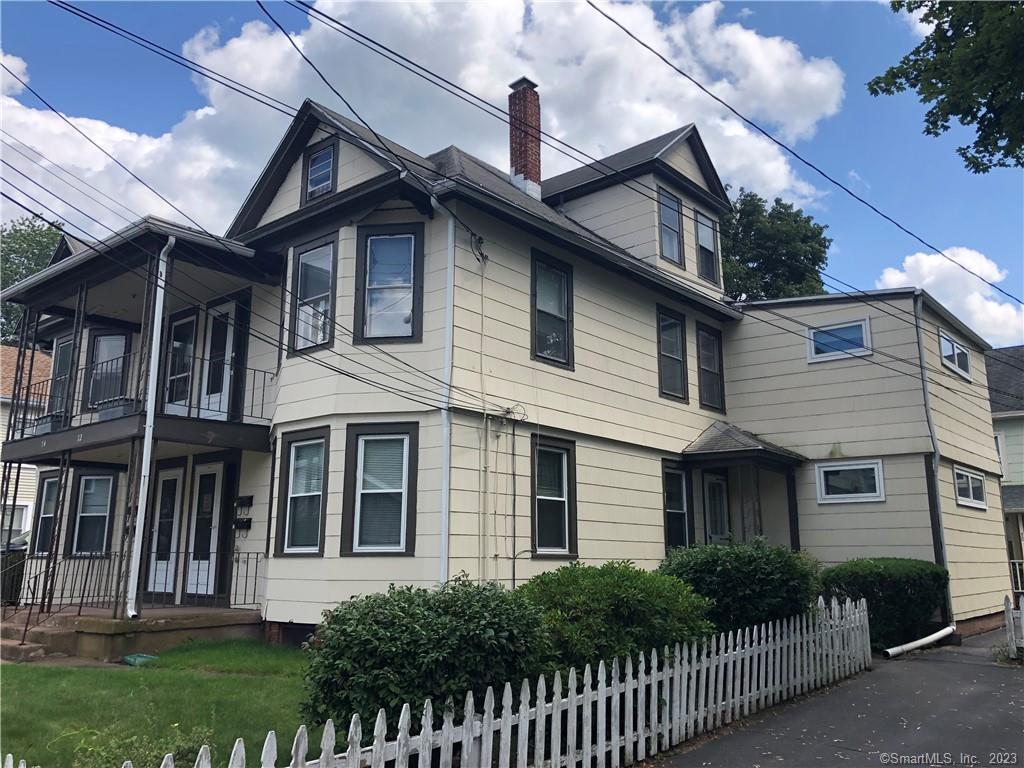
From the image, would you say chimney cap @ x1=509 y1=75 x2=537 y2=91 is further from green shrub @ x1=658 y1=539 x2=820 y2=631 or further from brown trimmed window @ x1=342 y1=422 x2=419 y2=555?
green shrub @ x1=658 y1=539 x2=820 y2=631

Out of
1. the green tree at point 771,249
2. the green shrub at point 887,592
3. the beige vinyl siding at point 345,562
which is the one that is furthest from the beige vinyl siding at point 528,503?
the green tree at point 771,249

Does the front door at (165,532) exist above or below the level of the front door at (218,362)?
below

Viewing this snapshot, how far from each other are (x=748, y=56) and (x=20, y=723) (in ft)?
34.8

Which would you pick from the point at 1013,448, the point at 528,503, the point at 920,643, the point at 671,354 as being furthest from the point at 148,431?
the point at 1013,448

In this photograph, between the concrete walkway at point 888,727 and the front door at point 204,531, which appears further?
the front door at point 204,531

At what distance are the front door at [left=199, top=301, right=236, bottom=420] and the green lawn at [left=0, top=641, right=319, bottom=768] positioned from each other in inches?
215

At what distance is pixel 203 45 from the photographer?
8883 millimetres

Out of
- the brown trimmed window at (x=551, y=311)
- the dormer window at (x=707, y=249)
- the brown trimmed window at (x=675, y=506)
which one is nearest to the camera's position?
the brown trimmed window at (x=551, y=311)

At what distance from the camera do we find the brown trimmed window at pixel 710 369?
17.2 meters

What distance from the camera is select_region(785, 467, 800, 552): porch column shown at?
53.7ft

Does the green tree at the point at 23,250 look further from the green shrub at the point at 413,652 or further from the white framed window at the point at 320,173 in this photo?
the green shrub at the point at 413,652

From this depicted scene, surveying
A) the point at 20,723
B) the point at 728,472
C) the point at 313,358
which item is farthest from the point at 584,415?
the point at 20,723

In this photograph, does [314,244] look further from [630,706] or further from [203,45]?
[630,706]

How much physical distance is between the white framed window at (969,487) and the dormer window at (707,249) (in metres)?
6.46
